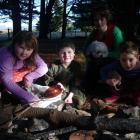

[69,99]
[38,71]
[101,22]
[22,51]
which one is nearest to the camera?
[22,51]

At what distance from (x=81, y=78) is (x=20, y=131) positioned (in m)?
1.87

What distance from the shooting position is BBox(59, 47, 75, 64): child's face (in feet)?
17.6

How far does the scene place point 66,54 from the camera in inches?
212

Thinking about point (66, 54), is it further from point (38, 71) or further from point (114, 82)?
point (114, 82)

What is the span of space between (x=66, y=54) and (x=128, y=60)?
77 cm

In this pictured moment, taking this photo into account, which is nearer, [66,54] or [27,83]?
[27,83]

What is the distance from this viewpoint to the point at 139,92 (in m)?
5.13

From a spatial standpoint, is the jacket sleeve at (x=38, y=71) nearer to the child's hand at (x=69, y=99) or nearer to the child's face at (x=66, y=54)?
the child's face at (x=66, y=54)

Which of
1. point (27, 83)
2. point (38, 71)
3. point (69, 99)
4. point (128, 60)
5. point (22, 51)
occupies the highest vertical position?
point (22, 51)

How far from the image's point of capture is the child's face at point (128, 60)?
518cm

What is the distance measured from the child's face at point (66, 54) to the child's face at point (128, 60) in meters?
0.62

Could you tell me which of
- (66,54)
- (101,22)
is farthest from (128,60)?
(101,22)

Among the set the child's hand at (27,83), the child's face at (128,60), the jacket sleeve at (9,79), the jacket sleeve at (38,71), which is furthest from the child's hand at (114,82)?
the jacket sleeve at (9,79)

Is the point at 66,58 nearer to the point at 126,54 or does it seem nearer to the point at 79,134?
the point at 126,54
